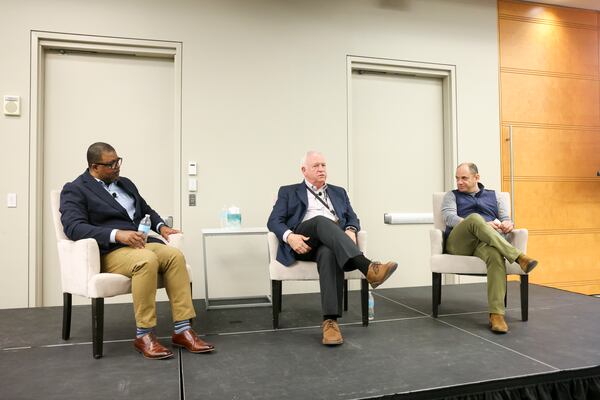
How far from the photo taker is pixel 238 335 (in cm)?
253

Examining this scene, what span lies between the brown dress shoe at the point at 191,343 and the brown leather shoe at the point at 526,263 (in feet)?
6.11

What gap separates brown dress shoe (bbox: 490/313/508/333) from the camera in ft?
8.16

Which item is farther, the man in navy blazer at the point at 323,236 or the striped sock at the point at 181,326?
the man in navy blazer at the point at 323,236

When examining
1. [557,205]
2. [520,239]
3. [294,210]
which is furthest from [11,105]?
[557,205]

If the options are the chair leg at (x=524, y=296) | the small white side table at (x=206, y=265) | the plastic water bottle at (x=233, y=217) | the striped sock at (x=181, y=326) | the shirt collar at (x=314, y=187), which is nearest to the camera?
the striped sock at (x=181, y=326)

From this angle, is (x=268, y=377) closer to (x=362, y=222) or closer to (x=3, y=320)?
(x=3, y=320)

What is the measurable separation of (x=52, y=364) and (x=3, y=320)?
47.7 inches

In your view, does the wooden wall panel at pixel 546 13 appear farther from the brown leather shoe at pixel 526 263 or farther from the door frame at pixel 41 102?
the door frame at pixel 41 102

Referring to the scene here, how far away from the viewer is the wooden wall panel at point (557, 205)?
4.50 metres

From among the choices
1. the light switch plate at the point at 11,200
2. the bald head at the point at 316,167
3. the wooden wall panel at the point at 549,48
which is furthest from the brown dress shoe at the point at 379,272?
the wooden wall panel at the point at 549,48

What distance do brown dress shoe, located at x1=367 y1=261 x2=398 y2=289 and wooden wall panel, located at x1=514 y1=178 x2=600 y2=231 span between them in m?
2.80

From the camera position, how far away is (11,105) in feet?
11.1

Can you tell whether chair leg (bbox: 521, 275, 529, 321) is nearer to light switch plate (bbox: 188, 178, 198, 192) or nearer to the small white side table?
the small white side table

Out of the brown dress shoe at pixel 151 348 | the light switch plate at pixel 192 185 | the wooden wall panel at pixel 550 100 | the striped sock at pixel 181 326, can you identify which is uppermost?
the wooden wall panel at pixel 550 100
